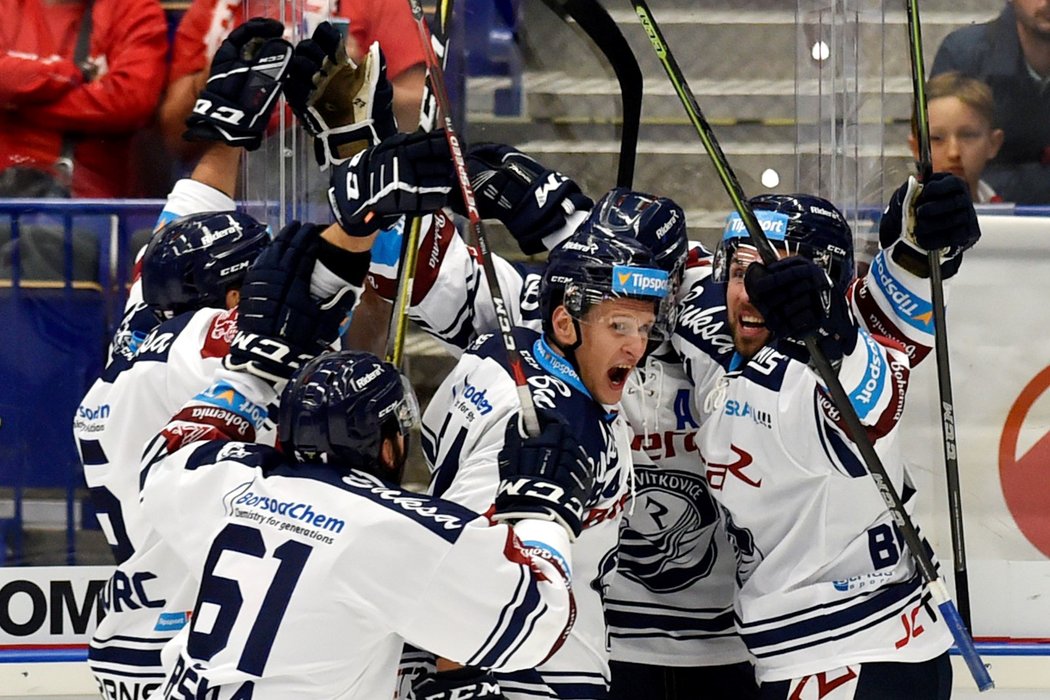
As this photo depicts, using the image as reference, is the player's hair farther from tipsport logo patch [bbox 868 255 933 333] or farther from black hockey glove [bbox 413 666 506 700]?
black hockey glove [bbox 413 666 506 700]

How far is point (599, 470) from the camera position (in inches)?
92.1

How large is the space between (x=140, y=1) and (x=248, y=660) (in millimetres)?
2004

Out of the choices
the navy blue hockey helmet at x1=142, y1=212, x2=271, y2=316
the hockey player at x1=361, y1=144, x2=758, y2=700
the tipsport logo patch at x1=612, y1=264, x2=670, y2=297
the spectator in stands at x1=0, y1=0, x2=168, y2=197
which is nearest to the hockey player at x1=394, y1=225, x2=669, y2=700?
the tipsport logo patch at x1=612, y1=264, x2=670, y2=297

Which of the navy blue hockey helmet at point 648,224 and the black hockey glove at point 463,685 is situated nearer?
the black hockey glove at point 463,685

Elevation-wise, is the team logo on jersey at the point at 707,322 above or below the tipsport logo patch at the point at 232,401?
above

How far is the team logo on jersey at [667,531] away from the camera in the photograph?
109 inches

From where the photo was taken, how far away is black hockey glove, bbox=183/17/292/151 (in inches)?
106

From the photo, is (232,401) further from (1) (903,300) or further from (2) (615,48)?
(2) (615,48)

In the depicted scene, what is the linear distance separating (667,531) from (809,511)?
0.29 meters

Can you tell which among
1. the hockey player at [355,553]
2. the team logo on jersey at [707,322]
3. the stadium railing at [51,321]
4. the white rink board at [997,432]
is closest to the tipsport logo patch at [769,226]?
the team logo on jersey at [707,322]

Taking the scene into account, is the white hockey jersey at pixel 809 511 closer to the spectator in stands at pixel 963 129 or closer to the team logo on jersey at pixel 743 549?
the team logo on jersey at pixel 743 549

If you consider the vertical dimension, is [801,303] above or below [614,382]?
above

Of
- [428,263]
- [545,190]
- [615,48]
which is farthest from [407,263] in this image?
[615,48]

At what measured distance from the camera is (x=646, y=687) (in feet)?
9.35
